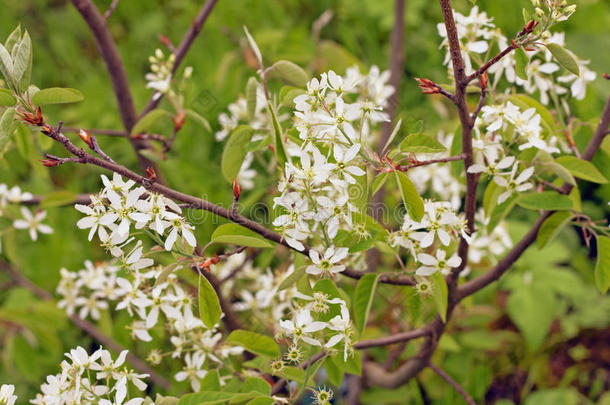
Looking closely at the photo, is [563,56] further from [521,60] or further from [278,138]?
[278,138]

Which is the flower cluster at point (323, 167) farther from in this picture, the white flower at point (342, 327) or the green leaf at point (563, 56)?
the green leaf at point (563, 56)

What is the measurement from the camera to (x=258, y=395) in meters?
0.88

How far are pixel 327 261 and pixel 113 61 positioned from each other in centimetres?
85

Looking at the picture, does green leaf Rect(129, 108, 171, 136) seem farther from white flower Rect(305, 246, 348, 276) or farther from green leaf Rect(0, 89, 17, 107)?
white flower Rect(305, 246, 348, 276)

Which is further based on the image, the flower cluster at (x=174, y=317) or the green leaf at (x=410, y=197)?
the flower cluster at (x=174, y=317)

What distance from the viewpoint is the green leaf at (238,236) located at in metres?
0.84

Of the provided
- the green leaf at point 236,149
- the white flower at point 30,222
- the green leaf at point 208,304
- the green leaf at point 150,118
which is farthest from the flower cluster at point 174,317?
the white flower at point 30,222

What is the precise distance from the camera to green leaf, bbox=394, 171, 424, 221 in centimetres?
83

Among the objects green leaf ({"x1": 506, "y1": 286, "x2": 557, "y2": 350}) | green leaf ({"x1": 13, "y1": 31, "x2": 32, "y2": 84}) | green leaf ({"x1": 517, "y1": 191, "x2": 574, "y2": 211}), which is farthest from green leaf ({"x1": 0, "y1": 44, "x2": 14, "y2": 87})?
green leaf ({"x1": 506, "y1": 286, "x2": 557, "y2": 350})

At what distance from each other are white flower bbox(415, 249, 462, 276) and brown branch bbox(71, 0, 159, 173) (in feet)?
2.46

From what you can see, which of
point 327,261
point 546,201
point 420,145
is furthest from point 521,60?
point 327,261

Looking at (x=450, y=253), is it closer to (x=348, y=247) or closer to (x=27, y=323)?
(x=348, y=247)

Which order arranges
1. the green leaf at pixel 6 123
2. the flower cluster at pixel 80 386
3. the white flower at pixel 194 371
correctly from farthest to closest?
1. the white flower at pixel 194 371
2. the flower cluster at pixel 80 386
3. the green leaf at pixel 6 123

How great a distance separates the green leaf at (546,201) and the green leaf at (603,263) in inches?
3.2
